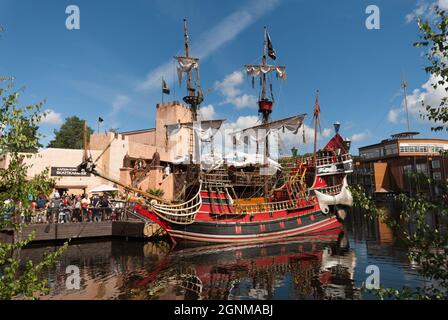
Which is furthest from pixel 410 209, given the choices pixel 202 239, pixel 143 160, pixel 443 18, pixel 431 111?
pixel 143 160

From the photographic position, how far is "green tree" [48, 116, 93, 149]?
208ft

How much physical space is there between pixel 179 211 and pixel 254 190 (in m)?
8.78

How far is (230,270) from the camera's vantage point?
1575 centimetres

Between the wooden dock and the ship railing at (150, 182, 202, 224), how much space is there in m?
3.04

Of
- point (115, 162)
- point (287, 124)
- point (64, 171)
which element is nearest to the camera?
point (287, 124)

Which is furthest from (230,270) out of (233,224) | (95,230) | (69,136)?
(69,136)

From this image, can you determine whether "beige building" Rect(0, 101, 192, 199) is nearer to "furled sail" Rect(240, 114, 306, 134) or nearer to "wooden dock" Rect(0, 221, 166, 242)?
"wooden dock" Rect(0, 221, 166, 242)

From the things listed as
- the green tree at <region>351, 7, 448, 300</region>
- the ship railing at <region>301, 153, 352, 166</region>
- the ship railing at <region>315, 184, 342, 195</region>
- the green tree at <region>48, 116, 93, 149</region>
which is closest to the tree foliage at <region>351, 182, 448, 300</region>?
the green tree at <region>351, 7, 448, 300</region>

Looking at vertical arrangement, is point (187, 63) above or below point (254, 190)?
above

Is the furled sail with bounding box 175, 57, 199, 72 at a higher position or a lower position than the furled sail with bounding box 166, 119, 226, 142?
higher

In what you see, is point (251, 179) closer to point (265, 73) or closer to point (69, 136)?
point (265, 73)

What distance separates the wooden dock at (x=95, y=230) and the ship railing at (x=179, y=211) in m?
3.04

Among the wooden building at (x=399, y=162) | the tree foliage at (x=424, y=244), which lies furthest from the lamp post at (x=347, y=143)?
→ the wooden building at (x=399, y=162)
